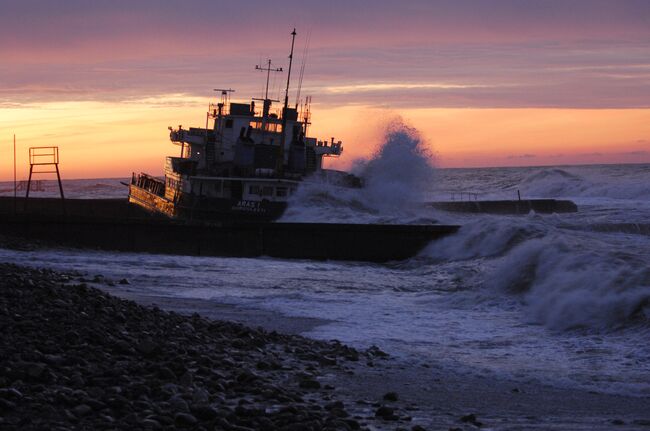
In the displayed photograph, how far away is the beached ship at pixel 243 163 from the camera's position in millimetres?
37250

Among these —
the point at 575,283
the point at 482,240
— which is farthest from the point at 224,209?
the point at 575,283

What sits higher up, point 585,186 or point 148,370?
point 585,186

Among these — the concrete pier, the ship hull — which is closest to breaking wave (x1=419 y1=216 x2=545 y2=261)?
the ship hull

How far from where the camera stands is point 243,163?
39.3 m

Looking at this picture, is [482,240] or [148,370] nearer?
[148,370]

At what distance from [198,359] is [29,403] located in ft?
9.13

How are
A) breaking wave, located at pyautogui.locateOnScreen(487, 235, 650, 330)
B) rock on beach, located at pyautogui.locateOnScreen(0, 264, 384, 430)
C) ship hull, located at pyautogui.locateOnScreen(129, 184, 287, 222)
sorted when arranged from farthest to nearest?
ship hull, located at pyautogui.locateOnScreen(129, 184, 287, 222) < breaking wave, located at pyautogui.locateOnScreen(487, 235, 650, 330) < rock on beach, located at pyautogui.locateOnScreen(0, 264, 384, 430)

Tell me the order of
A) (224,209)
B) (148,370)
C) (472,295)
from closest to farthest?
(148,370)
(472,295)
(224,209)

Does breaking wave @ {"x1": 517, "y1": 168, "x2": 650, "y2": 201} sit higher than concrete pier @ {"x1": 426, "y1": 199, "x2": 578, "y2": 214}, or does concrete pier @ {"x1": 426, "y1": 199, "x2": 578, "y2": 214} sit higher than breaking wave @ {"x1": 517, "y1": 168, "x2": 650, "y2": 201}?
breaking wave @ {"x1": 517, "y1": 168, "x2": 650, "y2": 201}

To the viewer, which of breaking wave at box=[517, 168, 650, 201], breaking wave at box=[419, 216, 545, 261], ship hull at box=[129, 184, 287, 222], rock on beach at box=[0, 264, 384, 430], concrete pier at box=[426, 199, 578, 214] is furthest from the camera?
breaking wave at box=[517, 168, 650, 201]

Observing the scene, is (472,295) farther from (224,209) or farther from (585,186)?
(585,186)

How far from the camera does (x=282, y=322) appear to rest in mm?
13797

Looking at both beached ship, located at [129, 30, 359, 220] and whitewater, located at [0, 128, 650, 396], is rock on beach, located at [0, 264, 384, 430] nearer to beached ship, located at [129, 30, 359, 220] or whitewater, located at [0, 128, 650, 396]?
whitewater, located at [0, 128, 650, 396]

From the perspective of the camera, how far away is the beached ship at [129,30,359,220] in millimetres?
37250
